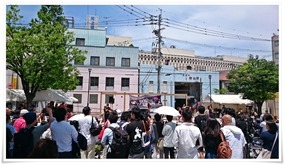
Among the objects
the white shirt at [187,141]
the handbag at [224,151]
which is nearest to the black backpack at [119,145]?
the white shirt at [187,141]

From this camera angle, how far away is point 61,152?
13.4ft

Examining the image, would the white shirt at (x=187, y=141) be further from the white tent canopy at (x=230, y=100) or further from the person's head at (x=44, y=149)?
the white tent canopy at (x=230, y=100)

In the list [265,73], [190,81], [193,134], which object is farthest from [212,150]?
[190,81]

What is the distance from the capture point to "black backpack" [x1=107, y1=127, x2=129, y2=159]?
14.8ft

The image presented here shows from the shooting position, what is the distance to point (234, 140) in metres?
4.43

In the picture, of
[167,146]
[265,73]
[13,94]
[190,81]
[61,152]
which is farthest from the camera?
[190,81]

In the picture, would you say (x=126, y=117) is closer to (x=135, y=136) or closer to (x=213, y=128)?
(x=135, y=136)

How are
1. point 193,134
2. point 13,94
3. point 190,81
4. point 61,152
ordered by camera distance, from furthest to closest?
1. point 190,81
2. point 13,94
3. point 193,134
4. point 61,152

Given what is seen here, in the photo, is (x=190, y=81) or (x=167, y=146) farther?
(x=190, y=81)

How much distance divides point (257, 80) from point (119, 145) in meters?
19.7

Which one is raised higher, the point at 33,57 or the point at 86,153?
the point at 33,57

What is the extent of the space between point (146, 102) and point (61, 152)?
50.1 feet

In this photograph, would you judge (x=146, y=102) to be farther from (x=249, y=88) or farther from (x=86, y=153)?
(x=86, y=153)
